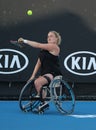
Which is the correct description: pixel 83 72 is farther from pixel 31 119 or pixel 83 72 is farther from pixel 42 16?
pixel 31 119

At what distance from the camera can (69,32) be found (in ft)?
32.6

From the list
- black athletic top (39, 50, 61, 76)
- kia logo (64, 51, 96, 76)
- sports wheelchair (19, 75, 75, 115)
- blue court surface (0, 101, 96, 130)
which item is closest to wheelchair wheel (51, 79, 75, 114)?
sports wheelchair (19, 75, 75, 115)

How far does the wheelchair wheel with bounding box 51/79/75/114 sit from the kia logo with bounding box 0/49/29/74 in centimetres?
178

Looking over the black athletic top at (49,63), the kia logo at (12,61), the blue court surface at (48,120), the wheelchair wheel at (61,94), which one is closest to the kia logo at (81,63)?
the kia logo at (12,61)

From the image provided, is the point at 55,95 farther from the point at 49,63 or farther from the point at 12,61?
the point at 12,61

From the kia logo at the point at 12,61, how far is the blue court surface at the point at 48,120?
1.30m

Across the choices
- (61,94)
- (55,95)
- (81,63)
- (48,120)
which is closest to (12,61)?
(81,63)

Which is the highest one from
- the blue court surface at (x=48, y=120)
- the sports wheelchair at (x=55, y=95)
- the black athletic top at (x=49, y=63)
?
the black athletic top at (x=49, y=63)

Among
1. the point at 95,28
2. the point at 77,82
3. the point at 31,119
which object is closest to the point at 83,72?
the point at 77,82

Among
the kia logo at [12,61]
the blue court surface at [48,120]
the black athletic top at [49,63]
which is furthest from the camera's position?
the kia logo at [12,61]

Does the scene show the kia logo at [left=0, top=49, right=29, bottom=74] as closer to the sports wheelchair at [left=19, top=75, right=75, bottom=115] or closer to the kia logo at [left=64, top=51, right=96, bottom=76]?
the kia logo at [left=64, top=51, right=96, bottom=76]

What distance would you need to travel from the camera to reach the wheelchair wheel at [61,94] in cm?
762

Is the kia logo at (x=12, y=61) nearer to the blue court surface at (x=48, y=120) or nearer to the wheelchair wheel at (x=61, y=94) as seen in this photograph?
the blue court surface at (x=48, y=120)

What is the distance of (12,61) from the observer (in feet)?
32.2
